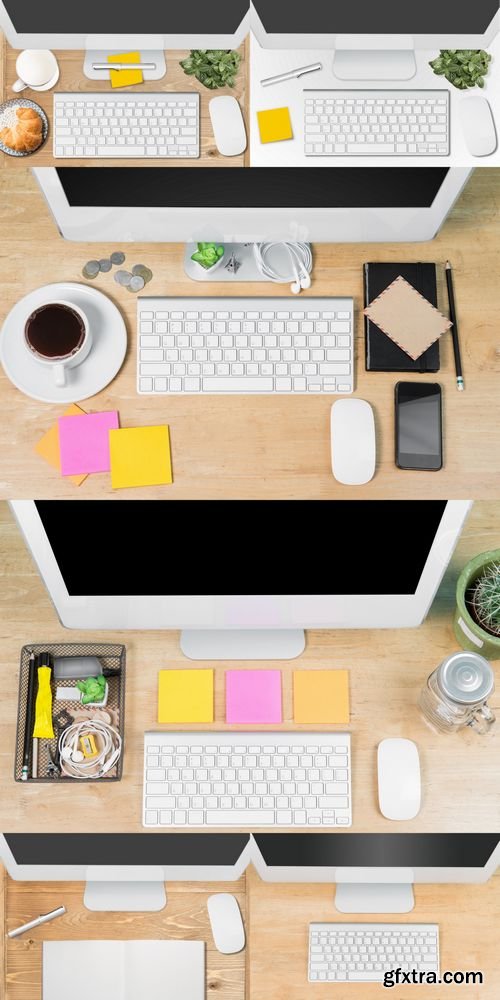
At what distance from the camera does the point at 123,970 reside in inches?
60.7

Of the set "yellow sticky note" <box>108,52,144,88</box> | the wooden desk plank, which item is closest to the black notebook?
"yellow sticky note" <box>108,52,144,88</box>

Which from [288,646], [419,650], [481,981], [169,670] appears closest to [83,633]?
[169,670]

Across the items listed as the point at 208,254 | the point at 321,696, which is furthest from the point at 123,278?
the point at 321,696

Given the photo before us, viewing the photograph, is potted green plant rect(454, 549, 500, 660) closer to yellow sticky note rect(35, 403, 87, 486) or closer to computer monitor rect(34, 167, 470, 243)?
computer monitor rect(34, 167, 470, 243)

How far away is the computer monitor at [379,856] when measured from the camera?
1.44m

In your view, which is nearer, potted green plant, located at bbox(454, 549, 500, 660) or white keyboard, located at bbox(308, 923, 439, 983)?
potted green plant, located at bbox(454, 549, 500, 660)

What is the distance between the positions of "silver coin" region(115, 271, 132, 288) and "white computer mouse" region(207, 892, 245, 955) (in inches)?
40.7

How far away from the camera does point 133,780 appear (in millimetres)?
1452

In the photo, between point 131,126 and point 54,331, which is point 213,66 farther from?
point 54,331

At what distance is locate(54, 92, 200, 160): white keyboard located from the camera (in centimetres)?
146

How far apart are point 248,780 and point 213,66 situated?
1129mm

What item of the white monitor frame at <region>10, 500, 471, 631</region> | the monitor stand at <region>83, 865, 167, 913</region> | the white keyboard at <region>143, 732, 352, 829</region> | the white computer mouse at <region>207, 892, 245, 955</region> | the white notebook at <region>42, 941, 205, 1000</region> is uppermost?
the white monitor frame at <region>10, 500, 471, 631</region>
